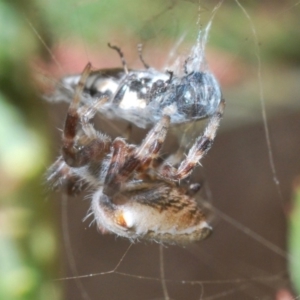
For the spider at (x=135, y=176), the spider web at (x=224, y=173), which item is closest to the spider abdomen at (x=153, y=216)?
the spider at (x=135, y=176)

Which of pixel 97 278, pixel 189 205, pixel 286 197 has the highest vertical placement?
pixel 189 205

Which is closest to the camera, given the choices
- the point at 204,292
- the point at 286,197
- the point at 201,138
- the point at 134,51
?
the point at 201,138

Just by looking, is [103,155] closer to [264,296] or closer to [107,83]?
[107,83]

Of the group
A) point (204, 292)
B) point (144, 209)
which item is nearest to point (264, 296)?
point (204, 292)

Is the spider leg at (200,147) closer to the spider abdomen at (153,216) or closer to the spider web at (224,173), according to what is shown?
the spider abdomen at (153,216)

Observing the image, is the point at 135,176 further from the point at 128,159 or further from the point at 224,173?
the point at 224,173

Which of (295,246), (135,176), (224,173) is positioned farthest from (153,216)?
(224,173)

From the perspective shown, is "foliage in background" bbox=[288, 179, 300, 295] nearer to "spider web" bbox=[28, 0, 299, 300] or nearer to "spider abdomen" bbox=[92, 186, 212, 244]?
"spider web" bbox=[28, 0, 299, 300]
